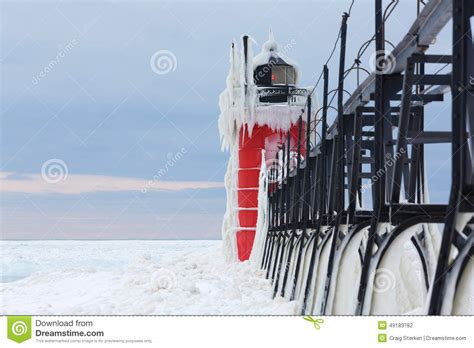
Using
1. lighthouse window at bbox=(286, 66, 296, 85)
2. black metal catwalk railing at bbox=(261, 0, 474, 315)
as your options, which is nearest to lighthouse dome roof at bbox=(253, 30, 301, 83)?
lighthouse window at bbox=(286, 66, 296, 85)

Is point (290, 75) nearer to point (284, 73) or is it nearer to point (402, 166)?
point (284, 73)

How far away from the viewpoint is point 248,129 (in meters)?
34.3

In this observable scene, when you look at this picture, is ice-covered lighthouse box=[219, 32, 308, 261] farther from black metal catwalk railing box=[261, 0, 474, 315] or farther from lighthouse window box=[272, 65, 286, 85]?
black metal catwalk railing box=[261, 0, 474, 315]

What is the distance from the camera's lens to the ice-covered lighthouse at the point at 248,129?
3378 centimetres

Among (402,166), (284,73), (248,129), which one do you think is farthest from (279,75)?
(402,166)

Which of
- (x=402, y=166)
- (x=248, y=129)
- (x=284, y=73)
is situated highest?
(x=284, y=73)

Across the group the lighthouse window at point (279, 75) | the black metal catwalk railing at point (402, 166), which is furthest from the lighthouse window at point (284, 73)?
the black metal catwalk railing at point (402, 166)

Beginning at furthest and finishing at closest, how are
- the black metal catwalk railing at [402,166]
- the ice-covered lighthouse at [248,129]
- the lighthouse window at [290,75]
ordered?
the lighthouse window at [290,75] < the ice-covered lighthouse at [248,129] < the black metal catwalk railing at [402,166]

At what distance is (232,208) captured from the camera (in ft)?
115

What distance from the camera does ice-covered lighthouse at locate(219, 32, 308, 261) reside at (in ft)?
111

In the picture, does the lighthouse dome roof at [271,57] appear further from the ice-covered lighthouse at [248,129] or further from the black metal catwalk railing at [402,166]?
the black metal catwalk railing at [402,166]

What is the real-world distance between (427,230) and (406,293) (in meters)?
1.78

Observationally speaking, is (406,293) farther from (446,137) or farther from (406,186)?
(446,137)
